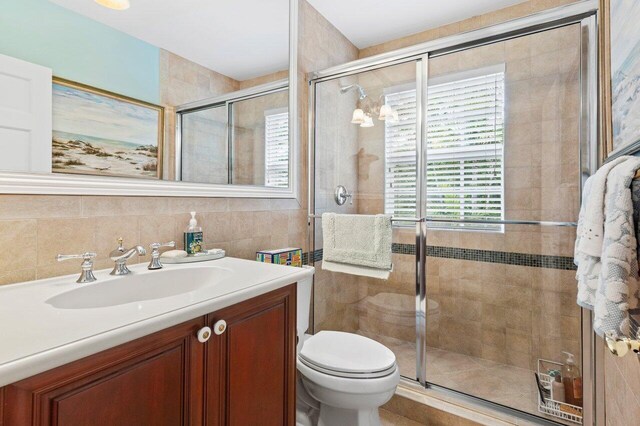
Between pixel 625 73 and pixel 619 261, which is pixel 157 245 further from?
pixel 625 73

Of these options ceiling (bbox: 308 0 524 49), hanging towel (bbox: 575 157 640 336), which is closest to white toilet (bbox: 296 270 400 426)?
hanging towel (bbox: 575 157 640 336)

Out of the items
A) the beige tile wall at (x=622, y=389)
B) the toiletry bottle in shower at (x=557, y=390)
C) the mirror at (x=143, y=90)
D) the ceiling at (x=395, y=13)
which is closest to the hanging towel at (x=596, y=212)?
the beige tile wall at (x=622, y=389)

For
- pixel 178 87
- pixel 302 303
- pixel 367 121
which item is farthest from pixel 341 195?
pixel 178 87

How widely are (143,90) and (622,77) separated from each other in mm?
1523

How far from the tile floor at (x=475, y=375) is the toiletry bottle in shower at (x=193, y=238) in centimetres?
136

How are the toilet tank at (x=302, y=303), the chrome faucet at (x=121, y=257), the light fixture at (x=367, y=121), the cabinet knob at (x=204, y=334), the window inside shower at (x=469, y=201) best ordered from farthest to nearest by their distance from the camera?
1. the light fixture at (x=367, y=121)
2. the window inside shower at (x=469, y=201)
3. the toilet tank at (x=302, y=303)
4. the chrome faucet at (x=121, y=257)
5. the cabinet knob at (x=204, y=334)

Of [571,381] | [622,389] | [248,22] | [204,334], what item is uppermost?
[248,22]

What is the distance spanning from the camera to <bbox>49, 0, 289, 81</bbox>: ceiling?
3.77 feet

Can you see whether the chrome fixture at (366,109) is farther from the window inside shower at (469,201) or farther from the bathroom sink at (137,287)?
the bathroom sink at (137,287)

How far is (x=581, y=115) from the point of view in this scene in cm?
151

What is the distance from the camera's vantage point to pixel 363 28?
7.89ft

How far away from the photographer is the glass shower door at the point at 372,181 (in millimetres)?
1896

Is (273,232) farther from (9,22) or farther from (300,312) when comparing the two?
(9,22)

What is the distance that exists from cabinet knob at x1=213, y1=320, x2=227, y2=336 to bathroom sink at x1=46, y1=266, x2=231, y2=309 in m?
0.16
